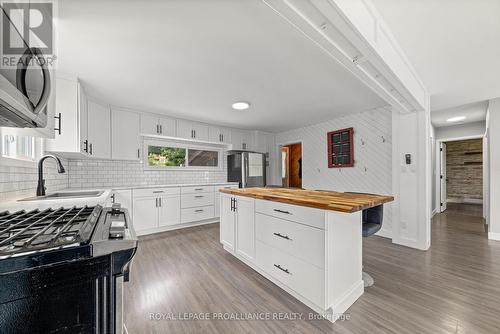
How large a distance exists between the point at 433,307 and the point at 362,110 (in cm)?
311

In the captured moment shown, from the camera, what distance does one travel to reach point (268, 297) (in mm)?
1788

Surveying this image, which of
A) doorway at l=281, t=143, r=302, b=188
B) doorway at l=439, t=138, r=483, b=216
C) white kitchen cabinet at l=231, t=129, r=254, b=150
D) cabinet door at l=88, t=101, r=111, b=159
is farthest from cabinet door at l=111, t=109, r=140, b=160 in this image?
doorway at l=439, t=138, r=483, b=216

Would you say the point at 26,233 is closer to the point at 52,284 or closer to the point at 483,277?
the point at 52,284

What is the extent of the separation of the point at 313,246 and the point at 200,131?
12.2 feet

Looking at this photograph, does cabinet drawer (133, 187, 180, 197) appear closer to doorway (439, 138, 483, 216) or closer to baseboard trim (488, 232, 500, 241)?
baseboard trim (488, 232, 500, 241)

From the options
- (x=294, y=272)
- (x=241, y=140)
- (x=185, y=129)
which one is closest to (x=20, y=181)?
(x=294, y=272)

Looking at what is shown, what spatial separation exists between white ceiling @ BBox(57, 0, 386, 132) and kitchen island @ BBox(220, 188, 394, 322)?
55.3 inches

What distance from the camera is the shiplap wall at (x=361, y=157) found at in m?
3.52

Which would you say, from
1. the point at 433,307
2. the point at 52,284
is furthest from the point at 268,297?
the point at 52,284

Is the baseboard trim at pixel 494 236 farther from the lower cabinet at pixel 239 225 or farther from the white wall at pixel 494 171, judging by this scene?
the lower cabinet at pixel 239 225

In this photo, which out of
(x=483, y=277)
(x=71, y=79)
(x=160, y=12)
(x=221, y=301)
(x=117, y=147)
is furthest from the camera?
(x=117, y=147)

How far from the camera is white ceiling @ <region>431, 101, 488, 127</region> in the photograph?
12.0 ft

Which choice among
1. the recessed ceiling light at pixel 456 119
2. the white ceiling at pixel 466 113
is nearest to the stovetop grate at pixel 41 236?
the white ceiling at pixel 466 113

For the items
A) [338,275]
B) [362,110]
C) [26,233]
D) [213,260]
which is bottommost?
[213,260]
